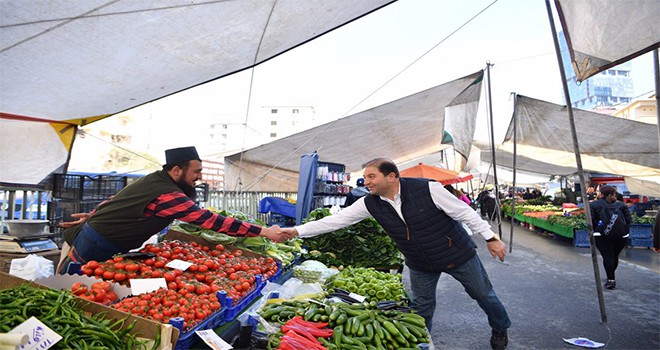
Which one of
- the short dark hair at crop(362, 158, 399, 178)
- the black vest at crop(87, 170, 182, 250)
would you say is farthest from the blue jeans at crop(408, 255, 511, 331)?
the black vest at crop(87, 170, 182, 250)

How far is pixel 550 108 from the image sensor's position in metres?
10.2

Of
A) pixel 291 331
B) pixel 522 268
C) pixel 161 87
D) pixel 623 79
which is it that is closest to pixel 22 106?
pixel 161 87

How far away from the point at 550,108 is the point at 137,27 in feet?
33.3

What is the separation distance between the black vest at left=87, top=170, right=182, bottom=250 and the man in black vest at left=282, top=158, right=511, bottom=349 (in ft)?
5.77

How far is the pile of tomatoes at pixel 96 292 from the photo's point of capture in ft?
7.52

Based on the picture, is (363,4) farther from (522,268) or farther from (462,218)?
(522,268)

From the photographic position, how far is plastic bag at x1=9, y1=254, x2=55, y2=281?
374cm

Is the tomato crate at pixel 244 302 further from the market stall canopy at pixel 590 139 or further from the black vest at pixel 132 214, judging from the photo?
the market stall canopy at pixel 590 139

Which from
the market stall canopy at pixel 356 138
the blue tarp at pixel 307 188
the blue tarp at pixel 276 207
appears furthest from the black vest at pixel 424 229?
the blue tarp at pixel 276 207

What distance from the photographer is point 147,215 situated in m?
3.10

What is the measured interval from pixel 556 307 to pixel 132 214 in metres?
6.03

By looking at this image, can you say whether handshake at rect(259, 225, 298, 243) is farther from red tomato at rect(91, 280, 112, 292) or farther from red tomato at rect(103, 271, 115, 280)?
red tomato at rect(91, 280, 112, 292)

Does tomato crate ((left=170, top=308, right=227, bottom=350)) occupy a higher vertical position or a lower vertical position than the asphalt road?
higher

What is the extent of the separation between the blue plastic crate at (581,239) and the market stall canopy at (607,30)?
9.52 m
